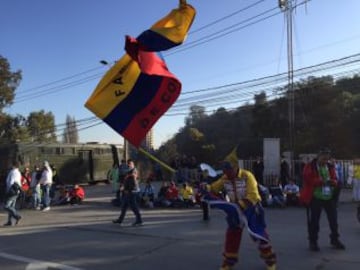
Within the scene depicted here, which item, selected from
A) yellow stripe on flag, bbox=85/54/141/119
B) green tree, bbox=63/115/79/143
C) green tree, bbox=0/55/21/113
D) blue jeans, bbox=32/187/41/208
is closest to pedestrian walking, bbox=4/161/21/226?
blue jeans, bbox=32/187/41/208

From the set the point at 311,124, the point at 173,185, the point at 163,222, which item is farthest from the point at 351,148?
the point at 163,222

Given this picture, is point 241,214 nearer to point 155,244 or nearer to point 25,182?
point 155,244

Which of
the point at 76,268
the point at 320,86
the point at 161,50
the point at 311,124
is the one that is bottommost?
the point at 76,268

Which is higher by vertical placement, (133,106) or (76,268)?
(133,106)

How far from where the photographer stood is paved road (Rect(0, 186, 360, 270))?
29.9 ft

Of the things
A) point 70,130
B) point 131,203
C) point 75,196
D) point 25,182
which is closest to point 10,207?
point 131,203

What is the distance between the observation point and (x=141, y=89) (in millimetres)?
8258

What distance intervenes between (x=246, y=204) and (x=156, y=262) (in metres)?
2.05

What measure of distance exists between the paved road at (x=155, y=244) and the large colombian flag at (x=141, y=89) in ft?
7.82

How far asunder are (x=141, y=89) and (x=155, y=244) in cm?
399

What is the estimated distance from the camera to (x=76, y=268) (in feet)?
29.3

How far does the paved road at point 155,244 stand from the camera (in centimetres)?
911

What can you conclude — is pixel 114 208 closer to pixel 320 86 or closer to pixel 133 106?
pixel 133 106

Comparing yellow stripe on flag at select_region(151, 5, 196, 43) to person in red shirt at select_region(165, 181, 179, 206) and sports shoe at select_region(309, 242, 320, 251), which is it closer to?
sports shoe at select_region(309, 242, 320, 251)
